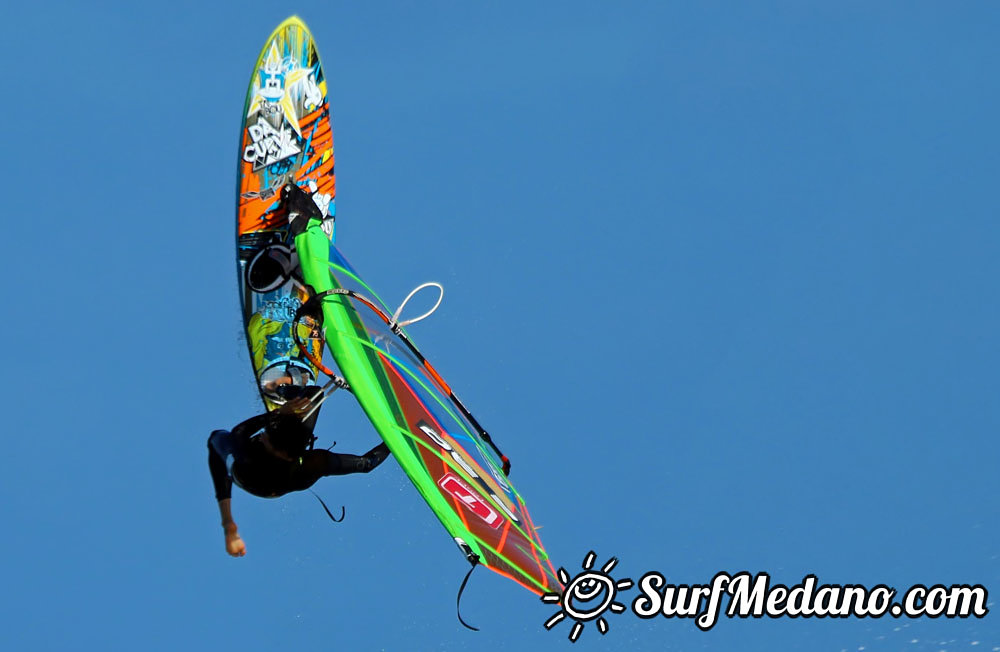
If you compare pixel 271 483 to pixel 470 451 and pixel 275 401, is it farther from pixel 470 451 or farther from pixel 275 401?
pixel 275 401

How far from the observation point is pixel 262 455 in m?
13.0

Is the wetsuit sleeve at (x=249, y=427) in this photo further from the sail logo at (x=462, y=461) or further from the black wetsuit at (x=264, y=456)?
the sail logo at (x=462, y=461)

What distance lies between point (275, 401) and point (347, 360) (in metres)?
4.55

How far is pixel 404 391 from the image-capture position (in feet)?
44.0

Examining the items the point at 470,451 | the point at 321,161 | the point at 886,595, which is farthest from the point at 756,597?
the point at 321,161

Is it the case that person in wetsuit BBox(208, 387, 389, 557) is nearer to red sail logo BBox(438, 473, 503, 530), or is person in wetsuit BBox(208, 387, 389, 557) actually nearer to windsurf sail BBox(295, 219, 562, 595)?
windsurf sail BBox(295, 219, 562, 595)

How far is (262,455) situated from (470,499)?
1738 mm

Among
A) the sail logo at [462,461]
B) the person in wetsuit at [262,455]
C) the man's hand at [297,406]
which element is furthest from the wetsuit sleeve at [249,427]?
the sail logo at [462,461]

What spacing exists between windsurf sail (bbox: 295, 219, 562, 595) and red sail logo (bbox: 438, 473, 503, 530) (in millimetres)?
11

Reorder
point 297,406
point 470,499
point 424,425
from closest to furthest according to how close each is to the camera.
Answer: point 470,499
point 297,406
point 424,425

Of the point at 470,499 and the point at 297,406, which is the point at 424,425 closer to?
the point at 470,499

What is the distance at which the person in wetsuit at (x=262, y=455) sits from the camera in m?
12.9

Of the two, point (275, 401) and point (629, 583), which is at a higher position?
point (275, 401)

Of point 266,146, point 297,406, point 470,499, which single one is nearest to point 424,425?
point 470,499
